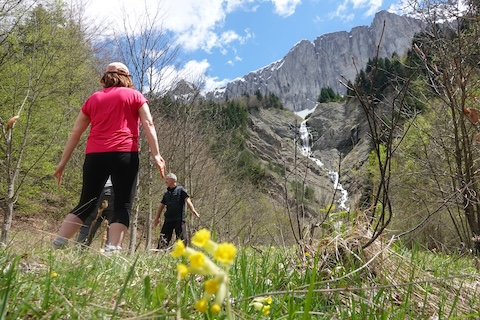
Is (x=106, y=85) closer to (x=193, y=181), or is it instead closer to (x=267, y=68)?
(x=193, y=181)

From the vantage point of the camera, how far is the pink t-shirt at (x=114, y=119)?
3.43m

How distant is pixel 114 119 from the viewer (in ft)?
11.3

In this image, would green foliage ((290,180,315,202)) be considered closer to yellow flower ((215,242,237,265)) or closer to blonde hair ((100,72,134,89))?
blonde hair ((100,72,134,89))

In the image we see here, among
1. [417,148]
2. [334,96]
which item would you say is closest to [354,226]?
[417,148]

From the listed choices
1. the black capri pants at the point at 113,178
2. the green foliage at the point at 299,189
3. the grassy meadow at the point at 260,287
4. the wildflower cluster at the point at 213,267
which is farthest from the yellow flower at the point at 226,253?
the black capri pants at the point at 113,178

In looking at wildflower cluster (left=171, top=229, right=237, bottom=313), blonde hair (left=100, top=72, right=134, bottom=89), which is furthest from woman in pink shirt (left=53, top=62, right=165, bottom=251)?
wildflower cluster (left=171, top=229, right=237, bottom=313)

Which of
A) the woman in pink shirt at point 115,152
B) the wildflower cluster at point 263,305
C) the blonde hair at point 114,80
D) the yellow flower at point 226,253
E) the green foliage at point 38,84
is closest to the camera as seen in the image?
the yellow flower at point 226,253

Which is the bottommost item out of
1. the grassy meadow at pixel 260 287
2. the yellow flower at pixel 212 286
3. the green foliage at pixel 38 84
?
the grassy meadow at pixel 260 287

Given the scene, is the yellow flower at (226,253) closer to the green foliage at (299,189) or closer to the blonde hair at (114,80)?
the green foliage at (299,189)

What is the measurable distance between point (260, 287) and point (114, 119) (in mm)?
2361

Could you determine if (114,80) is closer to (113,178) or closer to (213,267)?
(113,178)

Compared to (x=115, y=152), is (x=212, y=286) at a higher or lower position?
lower

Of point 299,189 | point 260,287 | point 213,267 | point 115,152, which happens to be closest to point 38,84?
point 115,152

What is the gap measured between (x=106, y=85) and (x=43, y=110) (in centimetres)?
960
